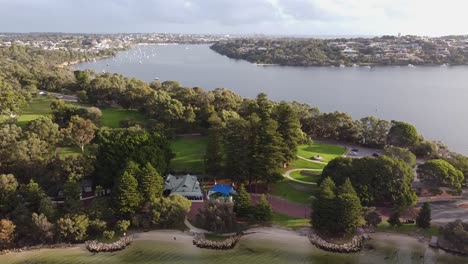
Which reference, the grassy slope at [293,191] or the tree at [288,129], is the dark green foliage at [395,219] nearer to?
the grassy slope at [293,191]

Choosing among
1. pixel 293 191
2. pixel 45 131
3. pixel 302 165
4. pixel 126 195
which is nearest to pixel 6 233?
pixel 126 195

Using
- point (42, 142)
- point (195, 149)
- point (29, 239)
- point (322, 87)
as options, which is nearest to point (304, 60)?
point (322, 87)

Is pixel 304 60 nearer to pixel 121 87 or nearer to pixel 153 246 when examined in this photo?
pixel 121 87

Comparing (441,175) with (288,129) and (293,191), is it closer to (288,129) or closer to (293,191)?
(293,191)

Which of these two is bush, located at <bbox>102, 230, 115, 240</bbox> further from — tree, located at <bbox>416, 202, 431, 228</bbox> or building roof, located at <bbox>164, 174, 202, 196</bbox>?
tree, located at <bbox>416, 202, 431, 228</bbox>

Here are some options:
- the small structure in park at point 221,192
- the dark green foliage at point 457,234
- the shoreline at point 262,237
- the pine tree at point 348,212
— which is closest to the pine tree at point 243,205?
the shoreline at point 262,237

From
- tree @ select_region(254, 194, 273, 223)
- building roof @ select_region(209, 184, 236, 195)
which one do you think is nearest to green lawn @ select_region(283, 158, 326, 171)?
building roof @ select_region(209, 184, 236, 195)
